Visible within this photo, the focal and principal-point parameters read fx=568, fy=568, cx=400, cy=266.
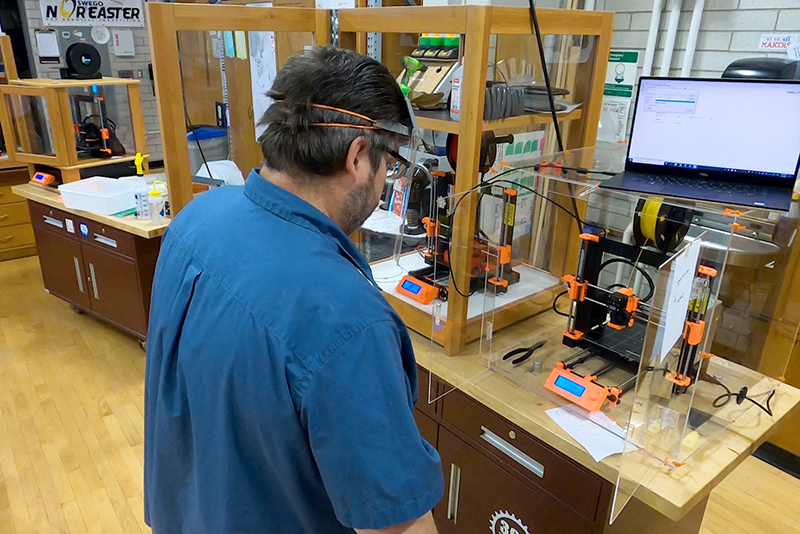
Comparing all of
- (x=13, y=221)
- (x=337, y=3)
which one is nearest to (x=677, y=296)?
(x=337, y=3)

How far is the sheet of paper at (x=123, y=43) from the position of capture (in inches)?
202

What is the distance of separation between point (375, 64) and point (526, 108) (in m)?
0.68

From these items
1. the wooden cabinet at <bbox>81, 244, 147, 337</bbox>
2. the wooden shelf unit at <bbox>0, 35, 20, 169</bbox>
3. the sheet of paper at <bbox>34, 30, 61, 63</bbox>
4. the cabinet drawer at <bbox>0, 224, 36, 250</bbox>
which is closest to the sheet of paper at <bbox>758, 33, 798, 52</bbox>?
the wooden cabinet at <bbox>81, 244, 147, 337</bbox>

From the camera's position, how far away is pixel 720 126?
1.32 meters

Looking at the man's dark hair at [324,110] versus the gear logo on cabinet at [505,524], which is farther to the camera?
the gear logo on cabinet at [505,524]

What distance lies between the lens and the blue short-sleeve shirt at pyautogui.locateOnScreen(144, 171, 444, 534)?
2.49ft

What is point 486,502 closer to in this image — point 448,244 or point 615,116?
point 448,244

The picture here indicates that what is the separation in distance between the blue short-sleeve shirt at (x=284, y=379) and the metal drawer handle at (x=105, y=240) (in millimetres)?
2302

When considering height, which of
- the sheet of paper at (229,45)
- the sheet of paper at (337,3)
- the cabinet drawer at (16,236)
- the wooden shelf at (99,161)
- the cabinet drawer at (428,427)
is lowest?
the cabinet drawer at (16,236)

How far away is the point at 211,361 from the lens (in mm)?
812

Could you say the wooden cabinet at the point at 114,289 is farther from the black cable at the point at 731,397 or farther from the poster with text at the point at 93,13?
the poster with text at the point at 93,13

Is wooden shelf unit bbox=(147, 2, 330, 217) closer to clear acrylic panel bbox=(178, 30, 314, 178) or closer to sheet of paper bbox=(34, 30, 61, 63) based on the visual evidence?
clear acrylic panel bbox=(178, 30, 314, 178)

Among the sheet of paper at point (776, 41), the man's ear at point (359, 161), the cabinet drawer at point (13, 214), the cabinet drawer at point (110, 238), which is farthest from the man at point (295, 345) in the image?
the cabinet drawer at point (13, 214)

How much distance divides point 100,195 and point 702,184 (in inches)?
109
